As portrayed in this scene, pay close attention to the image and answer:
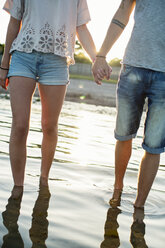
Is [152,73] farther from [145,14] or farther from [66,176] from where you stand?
[66,176]

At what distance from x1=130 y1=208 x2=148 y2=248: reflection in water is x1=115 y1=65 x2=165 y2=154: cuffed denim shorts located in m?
0.48

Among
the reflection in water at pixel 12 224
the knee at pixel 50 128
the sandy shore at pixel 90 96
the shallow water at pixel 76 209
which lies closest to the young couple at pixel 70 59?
the knee at pixel 50 128

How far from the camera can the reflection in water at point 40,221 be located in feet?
7.89

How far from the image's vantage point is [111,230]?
274cm

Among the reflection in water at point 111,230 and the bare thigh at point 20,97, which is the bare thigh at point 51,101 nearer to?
the bare thigh at point 20,97

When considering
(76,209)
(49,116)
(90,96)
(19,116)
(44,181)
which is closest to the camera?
(76,209)

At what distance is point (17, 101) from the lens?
125 inches

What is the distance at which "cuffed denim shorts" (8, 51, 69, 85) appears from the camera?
3.20 meters

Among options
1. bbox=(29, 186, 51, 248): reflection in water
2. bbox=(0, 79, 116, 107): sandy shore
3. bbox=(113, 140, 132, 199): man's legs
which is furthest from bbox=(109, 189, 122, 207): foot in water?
bbox=(0, 79, 116, 107): sandy shore

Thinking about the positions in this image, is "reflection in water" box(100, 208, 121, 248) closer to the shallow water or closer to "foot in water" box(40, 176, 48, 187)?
the shallow water

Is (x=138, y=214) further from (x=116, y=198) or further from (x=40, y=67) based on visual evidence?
(x=40, y=67)

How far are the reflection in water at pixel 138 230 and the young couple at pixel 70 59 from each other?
0.17 m

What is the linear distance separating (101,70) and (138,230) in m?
1.23

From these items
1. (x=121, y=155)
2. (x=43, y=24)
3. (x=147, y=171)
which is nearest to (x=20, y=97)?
(x=43, y=24)
